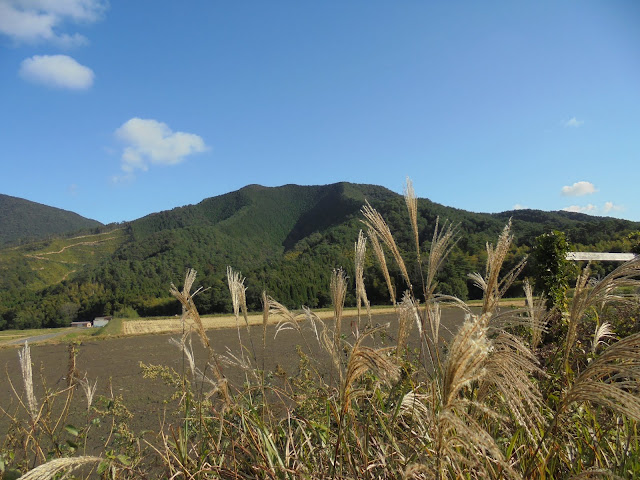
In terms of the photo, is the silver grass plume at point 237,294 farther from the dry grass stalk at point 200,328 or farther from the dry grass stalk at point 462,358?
the dry grass stalk at point 462,358

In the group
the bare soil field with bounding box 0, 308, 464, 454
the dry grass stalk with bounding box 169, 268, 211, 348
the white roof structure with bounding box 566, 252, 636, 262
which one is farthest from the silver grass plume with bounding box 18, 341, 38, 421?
the white roof structure with bounding box 566, 252, 636, 262

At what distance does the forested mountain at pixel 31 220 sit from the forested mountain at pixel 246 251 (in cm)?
7425

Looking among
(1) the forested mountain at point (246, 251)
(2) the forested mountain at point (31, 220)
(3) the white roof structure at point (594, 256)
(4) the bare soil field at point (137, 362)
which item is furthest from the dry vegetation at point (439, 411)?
(2) the forested mountain at point (31, 220)

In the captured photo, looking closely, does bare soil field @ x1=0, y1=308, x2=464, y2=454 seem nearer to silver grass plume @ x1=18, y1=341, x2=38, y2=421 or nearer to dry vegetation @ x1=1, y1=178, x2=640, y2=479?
dry vegetation @ x1=1, y1=178, x2=640, y2=479

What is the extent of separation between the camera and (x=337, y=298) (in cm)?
183

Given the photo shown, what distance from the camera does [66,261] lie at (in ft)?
286

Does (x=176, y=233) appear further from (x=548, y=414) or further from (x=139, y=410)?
(x=548, y=414)

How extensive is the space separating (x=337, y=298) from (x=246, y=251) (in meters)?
87.5

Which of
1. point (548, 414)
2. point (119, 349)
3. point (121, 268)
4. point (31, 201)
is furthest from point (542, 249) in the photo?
point (31, 201)

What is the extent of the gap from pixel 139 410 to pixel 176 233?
79.7 meters

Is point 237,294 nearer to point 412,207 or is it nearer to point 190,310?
point 190,310

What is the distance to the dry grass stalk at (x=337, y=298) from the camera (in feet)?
5.55

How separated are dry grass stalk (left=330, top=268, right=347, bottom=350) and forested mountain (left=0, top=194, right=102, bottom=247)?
183m

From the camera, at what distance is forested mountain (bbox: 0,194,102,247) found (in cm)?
16482
